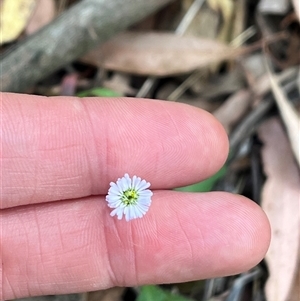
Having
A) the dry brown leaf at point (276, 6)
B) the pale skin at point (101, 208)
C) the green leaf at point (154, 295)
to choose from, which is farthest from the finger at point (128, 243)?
the dry brown leaf at point (276, 6)

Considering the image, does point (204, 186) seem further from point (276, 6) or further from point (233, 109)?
point (276, 6)

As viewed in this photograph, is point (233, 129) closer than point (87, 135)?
No

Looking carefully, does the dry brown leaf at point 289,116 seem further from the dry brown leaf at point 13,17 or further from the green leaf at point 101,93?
the dry brown leaf at point 13,17

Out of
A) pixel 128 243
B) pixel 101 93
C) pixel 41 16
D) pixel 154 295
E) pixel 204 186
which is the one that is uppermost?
pixel 41 16

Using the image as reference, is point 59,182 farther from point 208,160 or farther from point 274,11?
point 274,11

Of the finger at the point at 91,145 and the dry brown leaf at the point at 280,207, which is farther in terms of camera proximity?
the dry brown leaf at the point at 280,207

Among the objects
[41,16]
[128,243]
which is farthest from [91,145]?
[41,16]

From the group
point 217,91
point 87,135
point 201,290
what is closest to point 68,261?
point 87,135
